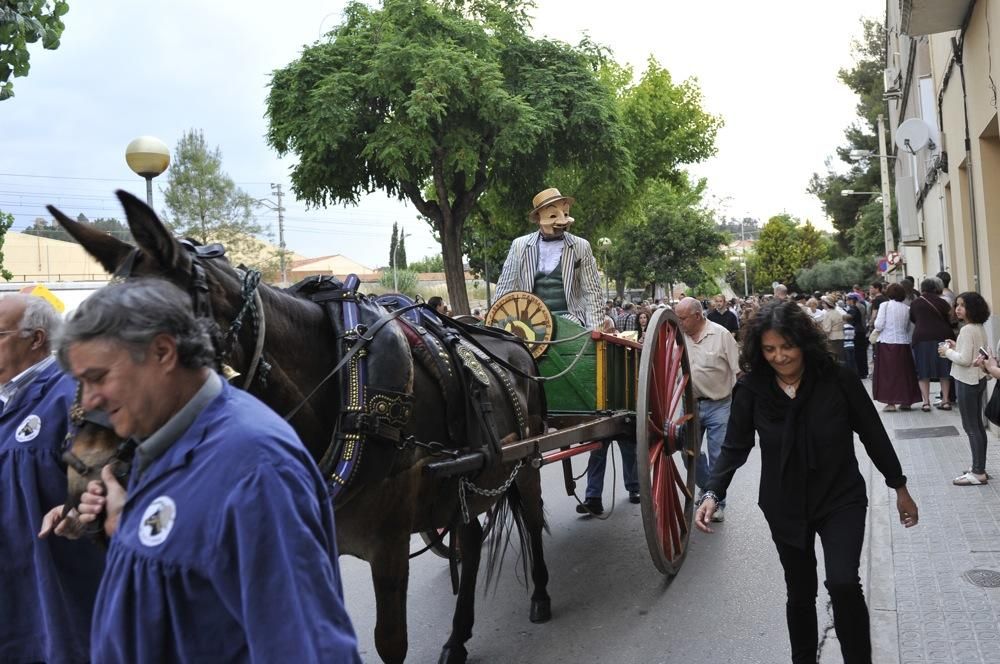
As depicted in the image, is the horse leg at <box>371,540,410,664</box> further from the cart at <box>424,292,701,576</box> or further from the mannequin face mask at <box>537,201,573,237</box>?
the mannequin face mask at <box>537,201,573,237</box>

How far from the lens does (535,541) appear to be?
5324 millimetres

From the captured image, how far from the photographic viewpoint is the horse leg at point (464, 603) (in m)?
4.46

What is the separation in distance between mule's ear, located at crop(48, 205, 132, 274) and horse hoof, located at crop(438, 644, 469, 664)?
2.62 meters

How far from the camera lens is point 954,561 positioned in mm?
5648

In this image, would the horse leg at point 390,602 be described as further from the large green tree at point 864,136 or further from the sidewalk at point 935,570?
the large green tree at point 864,136

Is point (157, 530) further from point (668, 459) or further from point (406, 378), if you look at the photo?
point (668, 459)

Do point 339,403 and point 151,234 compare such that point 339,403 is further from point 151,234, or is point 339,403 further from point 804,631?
point 804,631

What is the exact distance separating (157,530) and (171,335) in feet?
1.15

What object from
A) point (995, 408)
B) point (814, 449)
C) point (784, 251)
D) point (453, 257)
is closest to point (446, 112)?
point (453, 257)

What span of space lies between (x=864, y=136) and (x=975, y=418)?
50.6 m

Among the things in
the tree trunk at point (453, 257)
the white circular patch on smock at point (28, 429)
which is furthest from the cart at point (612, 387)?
the tree trunk at point (453, 257)

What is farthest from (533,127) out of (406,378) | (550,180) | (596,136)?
(406,378)

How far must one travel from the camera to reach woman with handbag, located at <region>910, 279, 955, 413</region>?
1184 cm

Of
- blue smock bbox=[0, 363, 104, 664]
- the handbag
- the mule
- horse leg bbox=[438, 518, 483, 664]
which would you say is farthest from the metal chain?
the handbag
